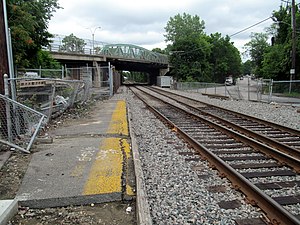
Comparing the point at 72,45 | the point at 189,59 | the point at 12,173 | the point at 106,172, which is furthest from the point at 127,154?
the point at 189,59

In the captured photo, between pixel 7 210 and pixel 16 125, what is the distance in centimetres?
382

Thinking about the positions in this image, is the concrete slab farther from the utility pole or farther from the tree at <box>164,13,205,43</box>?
the tree at <box>164,13,205,43</box>

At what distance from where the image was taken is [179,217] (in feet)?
11.5

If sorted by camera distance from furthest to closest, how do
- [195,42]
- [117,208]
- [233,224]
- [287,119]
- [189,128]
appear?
[195,42], [287,119], [189,128], [117,208], [233,224]

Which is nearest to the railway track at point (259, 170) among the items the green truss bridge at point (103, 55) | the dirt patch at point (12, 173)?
the dirt patch at point (12, 173)

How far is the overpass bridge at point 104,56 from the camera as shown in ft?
151

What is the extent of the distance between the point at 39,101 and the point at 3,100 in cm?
366

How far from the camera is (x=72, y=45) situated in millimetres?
48125

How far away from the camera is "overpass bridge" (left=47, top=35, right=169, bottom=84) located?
1810 inches

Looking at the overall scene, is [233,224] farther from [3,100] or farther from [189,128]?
[189,128]

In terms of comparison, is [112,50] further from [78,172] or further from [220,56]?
[78,172]

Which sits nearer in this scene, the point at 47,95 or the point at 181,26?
the point at 47,95

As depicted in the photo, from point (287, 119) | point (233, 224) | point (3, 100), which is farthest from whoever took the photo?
point (287, 119)

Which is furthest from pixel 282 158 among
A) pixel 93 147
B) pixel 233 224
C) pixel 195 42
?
pixel 195 42
